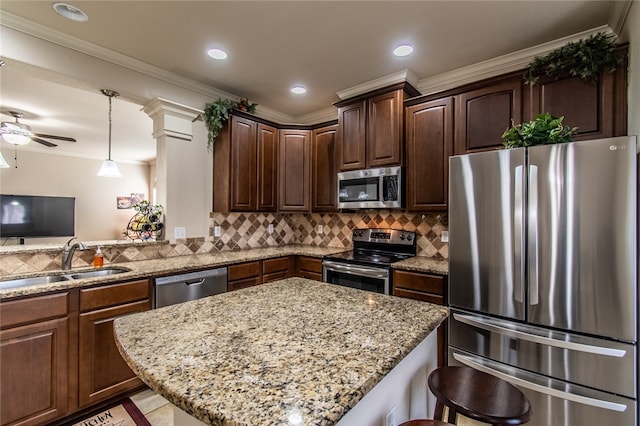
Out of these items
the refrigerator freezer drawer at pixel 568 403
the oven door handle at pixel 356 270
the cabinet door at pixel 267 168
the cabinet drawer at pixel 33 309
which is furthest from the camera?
the cabinet door at pixel 267 168

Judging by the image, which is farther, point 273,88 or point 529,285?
point 273,88

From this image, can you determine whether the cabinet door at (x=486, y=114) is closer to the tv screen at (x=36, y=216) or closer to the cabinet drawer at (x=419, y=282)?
the cabinet drawer at (x=419, y=282)

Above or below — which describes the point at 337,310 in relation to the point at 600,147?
below

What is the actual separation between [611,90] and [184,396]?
2910 mm

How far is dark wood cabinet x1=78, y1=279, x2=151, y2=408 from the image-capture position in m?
2.00

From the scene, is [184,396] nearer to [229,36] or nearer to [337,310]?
[337,310]

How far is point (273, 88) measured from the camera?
3.32 metres

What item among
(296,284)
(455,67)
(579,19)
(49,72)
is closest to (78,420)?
(296,284)

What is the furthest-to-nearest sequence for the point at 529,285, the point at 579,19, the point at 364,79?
the point at 364,79 < the point at 579,19 < the point at 529,285

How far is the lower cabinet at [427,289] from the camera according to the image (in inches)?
92.9

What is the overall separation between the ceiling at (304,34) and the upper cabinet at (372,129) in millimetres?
213

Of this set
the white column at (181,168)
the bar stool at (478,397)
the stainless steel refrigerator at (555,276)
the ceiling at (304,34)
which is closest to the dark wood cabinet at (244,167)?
the white column at (181,168)

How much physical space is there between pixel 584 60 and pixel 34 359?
4.10 metres

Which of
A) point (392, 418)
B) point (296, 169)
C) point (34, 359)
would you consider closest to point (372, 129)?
point (296, 169)
